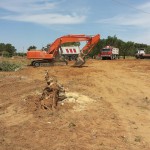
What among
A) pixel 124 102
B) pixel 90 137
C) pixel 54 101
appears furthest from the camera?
pixel 124 102

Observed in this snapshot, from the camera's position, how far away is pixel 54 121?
1198 centimetres

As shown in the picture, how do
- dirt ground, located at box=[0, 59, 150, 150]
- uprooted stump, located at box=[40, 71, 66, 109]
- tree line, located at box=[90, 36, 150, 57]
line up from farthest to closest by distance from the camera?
tree line, located at box=[90, 36, 150, 57]
uprooted stump, located at box=[40, 71, 66, 109]
dirt ground, located at box=[0, 59, 150, 150]

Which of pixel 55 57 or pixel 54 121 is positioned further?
pixel 55 57

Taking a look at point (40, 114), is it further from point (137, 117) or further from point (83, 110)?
point (137, 117)

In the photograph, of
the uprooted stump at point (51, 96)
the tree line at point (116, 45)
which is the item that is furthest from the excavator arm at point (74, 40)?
the tree line at point (116, 45)

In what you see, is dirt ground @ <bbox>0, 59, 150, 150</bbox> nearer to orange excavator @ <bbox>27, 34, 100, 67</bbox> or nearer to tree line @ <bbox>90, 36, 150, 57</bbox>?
orange excavator @ <bbox>27, 34, 100, 67</bbox>

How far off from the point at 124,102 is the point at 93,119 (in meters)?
3.18

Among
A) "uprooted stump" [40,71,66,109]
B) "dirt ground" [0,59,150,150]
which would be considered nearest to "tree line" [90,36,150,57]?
"dirt ground" [0,59,150,150]

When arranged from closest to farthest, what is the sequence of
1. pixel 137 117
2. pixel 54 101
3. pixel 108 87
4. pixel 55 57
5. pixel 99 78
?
pixel 137 117 → pixel 54 101 → pixel 108 87 → pixel 99 78 → pixel 55 57

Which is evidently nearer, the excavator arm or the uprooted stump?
the uprooted stump

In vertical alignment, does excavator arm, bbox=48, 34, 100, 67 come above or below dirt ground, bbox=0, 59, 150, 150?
above

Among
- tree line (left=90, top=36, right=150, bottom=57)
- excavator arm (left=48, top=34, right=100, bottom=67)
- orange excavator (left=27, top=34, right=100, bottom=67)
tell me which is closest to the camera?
orange excavator (left=27, top=34, right=100, bottom=67)

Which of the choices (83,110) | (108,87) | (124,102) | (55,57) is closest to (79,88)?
(108,87)

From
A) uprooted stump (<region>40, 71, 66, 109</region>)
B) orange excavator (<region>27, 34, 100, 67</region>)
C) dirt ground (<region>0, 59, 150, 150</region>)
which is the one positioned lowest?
dirt ground (<region>0, 59, 150, 150</region>)
